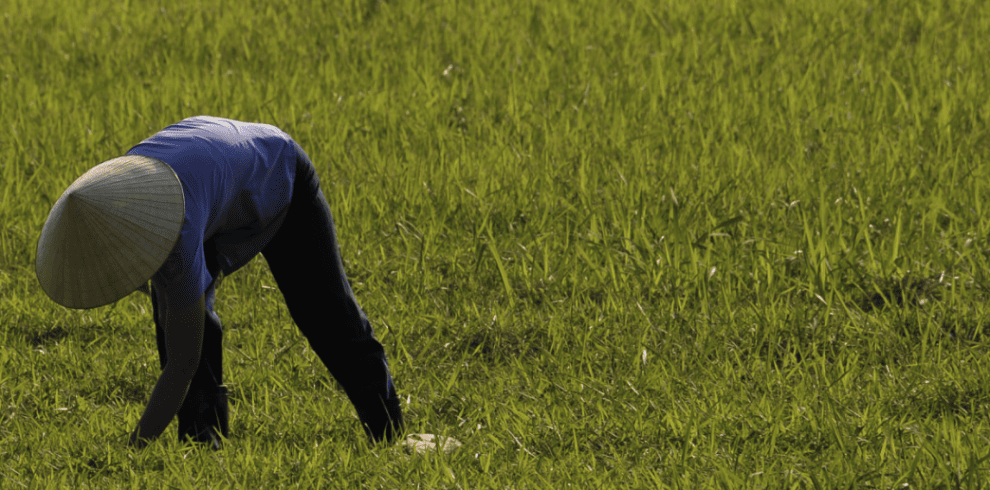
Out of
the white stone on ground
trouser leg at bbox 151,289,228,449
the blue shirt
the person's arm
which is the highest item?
the blue shirt

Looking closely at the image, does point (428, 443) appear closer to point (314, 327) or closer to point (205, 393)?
point (314, 327)

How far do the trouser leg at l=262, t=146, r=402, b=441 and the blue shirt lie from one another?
128 mm

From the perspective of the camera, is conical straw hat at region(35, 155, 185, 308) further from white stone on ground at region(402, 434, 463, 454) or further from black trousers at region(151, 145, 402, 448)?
white stone on ground at region(402, 434, 463, 454)

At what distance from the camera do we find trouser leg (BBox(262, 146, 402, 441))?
3.37 metres

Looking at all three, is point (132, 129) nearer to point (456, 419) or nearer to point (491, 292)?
point (491, 292)

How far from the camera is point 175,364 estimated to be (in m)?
2.81

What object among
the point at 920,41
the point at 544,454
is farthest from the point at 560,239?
the point at 920,41

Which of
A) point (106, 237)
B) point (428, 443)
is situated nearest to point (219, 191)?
point (106, 237)

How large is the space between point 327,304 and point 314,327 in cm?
11

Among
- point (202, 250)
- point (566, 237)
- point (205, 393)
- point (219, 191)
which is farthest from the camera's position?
point (566, 237)

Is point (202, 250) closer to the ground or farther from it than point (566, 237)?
farther from it

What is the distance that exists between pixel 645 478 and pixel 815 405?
75 cm

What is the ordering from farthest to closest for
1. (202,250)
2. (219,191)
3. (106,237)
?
1. (219,191)
2. (202,250)
3. (106,237)

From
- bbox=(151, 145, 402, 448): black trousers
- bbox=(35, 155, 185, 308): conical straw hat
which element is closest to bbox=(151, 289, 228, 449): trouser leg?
bbox=(151, 145, 402, 448): black trousers
